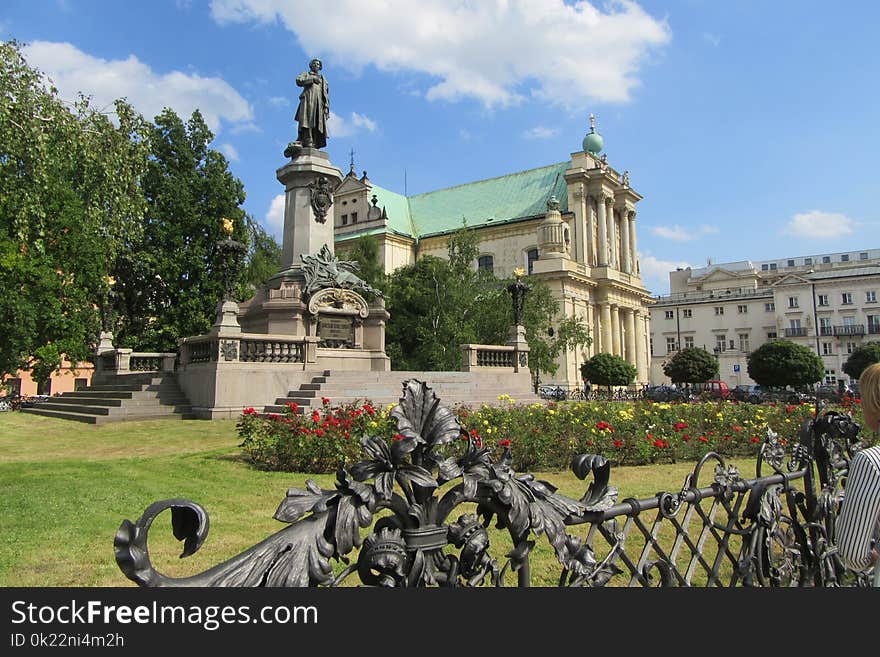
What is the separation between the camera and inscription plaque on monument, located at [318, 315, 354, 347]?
2134 centimetres

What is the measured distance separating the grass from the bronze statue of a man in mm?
13725

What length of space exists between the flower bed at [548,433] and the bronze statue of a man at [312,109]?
A: 49.3 feet

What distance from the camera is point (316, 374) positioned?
19.5 metres

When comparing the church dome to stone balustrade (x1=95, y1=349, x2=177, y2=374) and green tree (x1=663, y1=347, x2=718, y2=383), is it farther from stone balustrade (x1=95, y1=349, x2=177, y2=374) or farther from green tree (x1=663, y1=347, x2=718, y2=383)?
stone balustrade (x1=95, y1=349, x2=177, y2=374)

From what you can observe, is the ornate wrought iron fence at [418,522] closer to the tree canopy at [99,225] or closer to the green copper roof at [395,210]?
the tree canopy at [99,225]

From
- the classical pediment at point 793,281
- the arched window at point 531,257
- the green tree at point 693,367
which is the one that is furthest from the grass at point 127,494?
the classical pediment at point 793,281

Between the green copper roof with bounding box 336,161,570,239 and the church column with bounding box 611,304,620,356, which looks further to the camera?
the green copper roof with bounding box 336,161,570,239

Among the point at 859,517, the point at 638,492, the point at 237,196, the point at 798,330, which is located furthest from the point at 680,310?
the point at 859,517

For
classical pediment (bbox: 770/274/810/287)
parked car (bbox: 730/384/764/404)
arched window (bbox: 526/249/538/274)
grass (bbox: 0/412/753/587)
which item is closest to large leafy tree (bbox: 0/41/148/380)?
grass (bbox: 0/412/753/587)

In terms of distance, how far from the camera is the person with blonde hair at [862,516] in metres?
2.28

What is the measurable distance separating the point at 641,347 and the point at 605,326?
7998mm

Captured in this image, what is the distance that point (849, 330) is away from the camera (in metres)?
68.1

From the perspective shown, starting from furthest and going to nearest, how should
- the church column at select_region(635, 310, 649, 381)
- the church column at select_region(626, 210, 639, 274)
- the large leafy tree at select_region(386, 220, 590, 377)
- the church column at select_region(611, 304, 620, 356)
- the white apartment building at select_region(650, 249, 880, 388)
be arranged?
the church column at select_region(626, 210, 639, 274) < the white apartment building at select_region(650, 249, 880, 388) < the church column at select_region(635, 310, 649, 381) < the church column at select_region(611, 304, 620, 356) < the large leafy tree at select_region(386, 220, 590, 377)

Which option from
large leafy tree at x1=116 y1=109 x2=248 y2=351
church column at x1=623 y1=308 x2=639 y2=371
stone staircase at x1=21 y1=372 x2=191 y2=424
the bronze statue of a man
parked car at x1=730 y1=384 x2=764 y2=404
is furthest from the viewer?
church column at x1=623 y1=308 x2=639 y2=371
